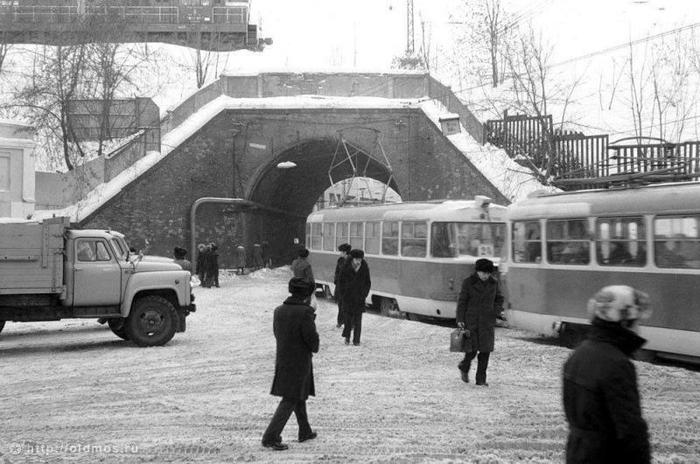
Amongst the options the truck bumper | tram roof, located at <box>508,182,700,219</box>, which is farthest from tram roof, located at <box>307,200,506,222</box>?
the truck bumper

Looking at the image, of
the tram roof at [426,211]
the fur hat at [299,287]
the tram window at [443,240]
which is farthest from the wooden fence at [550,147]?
the fur hat at [299,287]

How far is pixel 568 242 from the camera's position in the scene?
14.7 meters

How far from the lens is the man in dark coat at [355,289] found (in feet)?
46.8

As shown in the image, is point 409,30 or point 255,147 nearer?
point 255,147

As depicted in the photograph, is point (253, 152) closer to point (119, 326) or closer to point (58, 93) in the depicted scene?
point (58, 93)

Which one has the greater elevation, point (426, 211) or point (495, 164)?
point (495, 164)

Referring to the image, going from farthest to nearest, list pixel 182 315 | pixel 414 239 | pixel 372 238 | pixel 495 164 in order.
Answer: pixel 495 164 < pixel 372 238 < pixel 414 239 < pixel 182 315

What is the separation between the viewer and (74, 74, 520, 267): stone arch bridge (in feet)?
113

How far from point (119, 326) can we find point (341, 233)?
10105mm

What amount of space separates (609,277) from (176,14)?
51101 mm

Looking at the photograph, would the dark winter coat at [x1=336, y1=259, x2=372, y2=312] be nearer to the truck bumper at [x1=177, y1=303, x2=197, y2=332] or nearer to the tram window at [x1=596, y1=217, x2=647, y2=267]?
the truck bumper at [x1=177, y1=303, x2=197, y2=332]

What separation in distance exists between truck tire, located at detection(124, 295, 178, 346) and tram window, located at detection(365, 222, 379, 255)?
757 centimetres

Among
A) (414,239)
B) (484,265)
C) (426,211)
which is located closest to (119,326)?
(414,239)

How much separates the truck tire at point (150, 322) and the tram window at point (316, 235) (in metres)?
12.2
